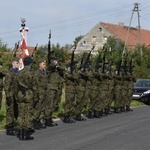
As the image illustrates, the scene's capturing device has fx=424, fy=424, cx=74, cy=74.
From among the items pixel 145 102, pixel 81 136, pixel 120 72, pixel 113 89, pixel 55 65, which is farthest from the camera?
pixel 145 102

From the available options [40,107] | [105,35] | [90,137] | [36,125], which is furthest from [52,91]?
[105,35]

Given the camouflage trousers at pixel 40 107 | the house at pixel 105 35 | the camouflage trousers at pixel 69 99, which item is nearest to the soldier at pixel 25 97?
the camouflage trousers at pixel 40 107

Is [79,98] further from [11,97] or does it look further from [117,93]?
[117,93]

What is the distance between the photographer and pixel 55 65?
11539mm

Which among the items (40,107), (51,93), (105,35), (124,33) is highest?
(124,33)

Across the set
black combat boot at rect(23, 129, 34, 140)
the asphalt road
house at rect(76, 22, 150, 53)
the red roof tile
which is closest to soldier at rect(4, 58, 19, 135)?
the asphalt road

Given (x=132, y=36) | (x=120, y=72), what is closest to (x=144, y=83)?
(x=120, y=72)

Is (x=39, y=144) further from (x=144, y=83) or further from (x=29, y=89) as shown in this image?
(x=144, y=83)

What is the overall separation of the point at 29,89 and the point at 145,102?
1302 cm

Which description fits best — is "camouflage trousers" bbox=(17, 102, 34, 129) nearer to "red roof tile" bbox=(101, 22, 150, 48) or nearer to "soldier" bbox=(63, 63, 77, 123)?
"soldier" bbox=(63, 63, 77, 123)

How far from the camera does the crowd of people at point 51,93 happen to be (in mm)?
9328

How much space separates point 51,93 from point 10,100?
1.82 metres

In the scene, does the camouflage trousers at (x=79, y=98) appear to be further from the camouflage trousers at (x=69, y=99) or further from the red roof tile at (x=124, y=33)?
the red roof tile at (x=124, y=33)

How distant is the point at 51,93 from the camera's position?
11750 mm
